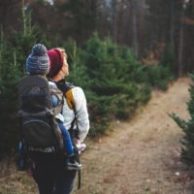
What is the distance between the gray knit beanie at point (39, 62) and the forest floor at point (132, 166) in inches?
140

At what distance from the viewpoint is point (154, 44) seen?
148 ft

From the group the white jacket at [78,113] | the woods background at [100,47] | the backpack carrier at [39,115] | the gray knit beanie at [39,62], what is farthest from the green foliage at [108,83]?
the backpack carrier at [39,115]

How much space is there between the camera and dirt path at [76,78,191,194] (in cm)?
881

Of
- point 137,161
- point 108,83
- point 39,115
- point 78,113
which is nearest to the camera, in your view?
point 39,115

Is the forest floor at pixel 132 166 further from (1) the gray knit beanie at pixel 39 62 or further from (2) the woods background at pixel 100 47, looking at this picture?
(1) the gray knit beanie at pixel 39 62

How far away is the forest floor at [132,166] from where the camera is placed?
344 inches

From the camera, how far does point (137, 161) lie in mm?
10617

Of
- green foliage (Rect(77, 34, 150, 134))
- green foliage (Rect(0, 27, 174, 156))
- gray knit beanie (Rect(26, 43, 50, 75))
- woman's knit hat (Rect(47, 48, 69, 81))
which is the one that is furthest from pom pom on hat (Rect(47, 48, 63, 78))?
green foliage (Rect(77, 34, 150, 134))

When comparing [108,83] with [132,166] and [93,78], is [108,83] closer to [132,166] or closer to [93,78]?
[93,78]

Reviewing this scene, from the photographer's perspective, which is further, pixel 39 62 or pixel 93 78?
pixel 93 78

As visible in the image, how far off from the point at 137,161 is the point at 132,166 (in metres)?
0.41

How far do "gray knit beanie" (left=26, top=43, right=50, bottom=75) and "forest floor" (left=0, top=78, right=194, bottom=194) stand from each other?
3.55 metres

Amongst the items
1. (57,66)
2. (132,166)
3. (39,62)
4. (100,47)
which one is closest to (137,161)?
(132,166)

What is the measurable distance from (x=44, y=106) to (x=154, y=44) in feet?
132
